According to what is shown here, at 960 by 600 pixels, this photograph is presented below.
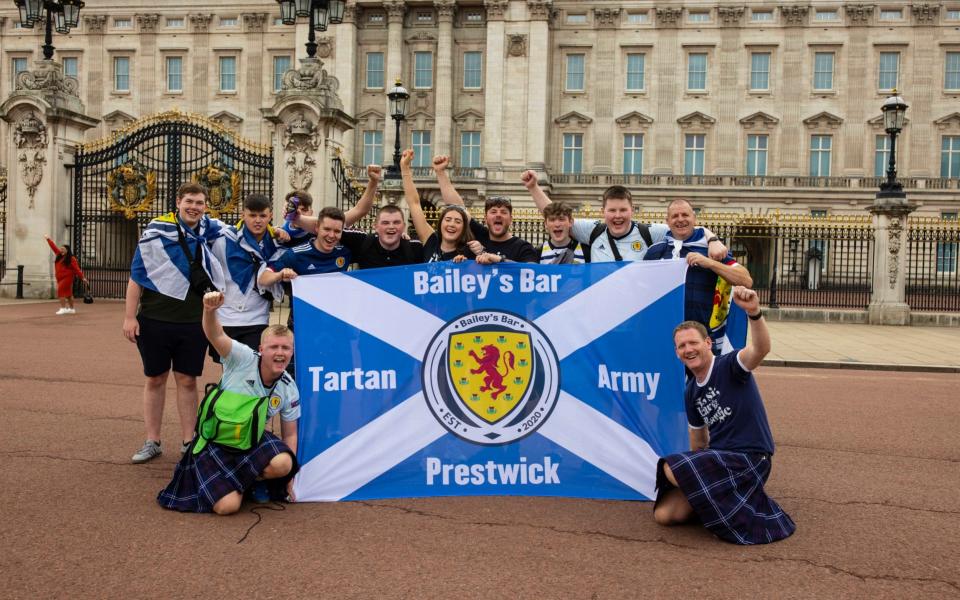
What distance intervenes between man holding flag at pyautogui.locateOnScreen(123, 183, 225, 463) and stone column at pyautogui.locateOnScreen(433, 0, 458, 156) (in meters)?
43.8

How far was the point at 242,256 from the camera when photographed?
239 inches

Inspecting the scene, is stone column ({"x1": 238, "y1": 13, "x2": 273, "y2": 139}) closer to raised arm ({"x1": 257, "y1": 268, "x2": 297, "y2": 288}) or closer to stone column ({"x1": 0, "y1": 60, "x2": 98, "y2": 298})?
stone column ({"x1": 0, "y1": 60, "x2": 98, "y2": 298})

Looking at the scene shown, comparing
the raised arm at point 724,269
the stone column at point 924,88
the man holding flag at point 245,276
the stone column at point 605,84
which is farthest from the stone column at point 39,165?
the stone column at point 924,88

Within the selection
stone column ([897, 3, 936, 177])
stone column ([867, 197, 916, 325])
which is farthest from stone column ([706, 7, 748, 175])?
stone column ([867, 197, 916, 325])

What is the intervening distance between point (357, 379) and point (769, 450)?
2571mm

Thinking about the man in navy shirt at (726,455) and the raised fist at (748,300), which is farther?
the man in navy shirt at (726,455)

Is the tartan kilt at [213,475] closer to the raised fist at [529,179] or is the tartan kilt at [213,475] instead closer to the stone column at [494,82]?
the raised fist at [529,179]

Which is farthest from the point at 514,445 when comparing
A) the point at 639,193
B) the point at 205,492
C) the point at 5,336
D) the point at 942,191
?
the point at 942,191

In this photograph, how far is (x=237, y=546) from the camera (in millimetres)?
4188

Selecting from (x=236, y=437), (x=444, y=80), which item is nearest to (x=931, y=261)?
(x=236, y=437)

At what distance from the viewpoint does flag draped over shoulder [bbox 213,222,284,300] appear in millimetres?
6055

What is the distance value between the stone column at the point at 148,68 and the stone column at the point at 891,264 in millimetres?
46258

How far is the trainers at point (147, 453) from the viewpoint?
19.0 feet

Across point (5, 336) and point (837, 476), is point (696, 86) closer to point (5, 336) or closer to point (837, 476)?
point (5, 336)
